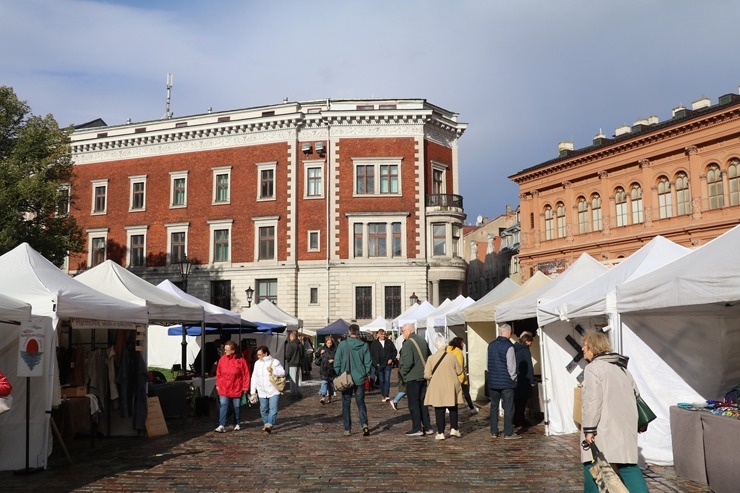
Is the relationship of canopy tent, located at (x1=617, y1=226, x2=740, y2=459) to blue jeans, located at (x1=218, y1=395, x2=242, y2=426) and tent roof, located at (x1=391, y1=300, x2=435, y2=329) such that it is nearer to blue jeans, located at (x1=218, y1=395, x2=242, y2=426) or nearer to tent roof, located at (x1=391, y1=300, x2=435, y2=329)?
blue jeans, located at (x1=218, y1=395, x2=242, y2=426)

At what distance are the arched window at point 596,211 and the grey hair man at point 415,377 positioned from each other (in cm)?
3431

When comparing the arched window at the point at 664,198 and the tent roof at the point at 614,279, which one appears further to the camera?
the arched window at the point at 664,198

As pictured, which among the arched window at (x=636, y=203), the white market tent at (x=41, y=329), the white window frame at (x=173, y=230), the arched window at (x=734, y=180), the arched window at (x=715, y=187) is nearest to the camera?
the white market tent at (x=41, y=329)

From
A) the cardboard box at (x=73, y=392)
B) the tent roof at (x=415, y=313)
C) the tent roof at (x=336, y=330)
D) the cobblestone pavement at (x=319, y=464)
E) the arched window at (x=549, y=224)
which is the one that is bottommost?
the cobblestone pavement at (x=319, y=464)

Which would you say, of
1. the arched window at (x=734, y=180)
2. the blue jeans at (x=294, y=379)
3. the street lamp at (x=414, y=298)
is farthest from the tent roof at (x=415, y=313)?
the arched window at (x=734, y=180)

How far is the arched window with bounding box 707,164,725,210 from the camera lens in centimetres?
3610

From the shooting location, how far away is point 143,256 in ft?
155

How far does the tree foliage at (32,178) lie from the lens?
31.3 m

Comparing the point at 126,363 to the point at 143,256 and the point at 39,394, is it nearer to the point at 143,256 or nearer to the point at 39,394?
the point at 39,394

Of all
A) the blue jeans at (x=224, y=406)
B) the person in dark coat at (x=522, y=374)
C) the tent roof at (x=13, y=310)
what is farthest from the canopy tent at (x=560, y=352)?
the tent roof at (x=13, y=310)

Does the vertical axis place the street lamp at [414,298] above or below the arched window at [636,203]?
below

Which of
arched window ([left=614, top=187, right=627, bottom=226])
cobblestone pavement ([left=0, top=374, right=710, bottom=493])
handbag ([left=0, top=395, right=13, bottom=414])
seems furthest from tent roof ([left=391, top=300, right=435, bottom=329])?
handbag ([left=0, top=395, right=13, bottom=414])

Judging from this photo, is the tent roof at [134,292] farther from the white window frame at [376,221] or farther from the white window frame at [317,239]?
the white window frame at [317,239]

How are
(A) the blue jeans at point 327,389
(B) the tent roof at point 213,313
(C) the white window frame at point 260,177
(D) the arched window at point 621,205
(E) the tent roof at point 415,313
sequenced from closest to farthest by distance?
(B) the tent roof at point 213,313 < (A) the blue jeans at point 327,389 < (E) the tent roof at point 415,313 < (D) the arched window at point 621,205 < (C) the white window frame at point 260,177
